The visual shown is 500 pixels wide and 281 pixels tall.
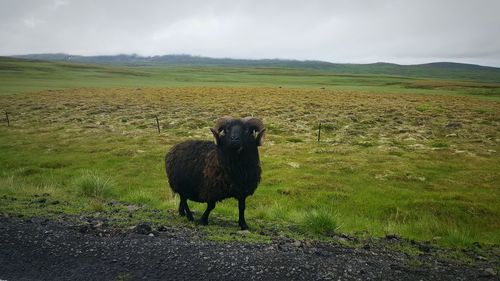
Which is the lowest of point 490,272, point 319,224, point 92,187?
point 92,187

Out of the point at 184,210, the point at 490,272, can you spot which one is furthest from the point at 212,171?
the point at 490,272

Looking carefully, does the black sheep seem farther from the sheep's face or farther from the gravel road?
the gravel road

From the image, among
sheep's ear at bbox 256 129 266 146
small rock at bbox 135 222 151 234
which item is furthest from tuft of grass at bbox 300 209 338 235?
small rock at bbox 135 222 151 234

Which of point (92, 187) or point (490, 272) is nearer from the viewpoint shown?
point (490, 272)

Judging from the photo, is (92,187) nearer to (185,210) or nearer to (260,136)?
(185,210)

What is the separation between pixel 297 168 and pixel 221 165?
1451 centimetres

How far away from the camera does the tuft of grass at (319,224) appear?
11.8 metres

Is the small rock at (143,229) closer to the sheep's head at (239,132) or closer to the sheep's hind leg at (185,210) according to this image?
the sheep's hind leg at (185,210)

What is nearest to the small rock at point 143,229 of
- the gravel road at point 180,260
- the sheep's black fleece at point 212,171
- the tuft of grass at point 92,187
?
the gravel road at point 180,260

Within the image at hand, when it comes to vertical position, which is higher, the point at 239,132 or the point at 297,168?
the point at 239,132

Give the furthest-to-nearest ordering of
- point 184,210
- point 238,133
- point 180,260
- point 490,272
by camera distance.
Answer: point 184,210 → point 238,133 → point 490,272 → point 180,260

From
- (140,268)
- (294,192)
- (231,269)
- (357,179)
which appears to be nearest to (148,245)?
(140,268)

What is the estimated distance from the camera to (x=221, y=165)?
1215cm

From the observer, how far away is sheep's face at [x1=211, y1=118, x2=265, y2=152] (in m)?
11.2
